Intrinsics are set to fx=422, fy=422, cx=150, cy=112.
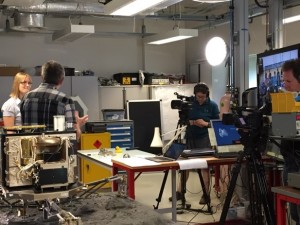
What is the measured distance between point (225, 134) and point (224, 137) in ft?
0.10

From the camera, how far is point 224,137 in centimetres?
370

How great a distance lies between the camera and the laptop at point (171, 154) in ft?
11.5

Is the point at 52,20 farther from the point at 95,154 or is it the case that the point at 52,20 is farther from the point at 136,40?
the point at 95,154

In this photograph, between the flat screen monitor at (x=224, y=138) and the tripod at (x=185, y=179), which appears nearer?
the flat screen monitor at (x=224, y=138)

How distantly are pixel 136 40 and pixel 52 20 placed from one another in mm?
1623

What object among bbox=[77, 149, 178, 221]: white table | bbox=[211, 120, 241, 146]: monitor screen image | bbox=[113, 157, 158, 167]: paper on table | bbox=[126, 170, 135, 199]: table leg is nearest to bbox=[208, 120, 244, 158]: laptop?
bbox=[211, 120, 241, 146]: monitor screen image

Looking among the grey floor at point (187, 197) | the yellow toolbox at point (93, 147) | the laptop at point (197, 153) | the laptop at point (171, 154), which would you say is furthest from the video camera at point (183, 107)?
the yellow toolbox at point (93, 147)

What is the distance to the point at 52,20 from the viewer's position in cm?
736

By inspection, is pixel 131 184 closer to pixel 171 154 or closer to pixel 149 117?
pixel 171 154

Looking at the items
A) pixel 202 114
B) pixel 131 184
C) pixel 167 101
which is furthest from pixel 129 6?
pixel 167 101

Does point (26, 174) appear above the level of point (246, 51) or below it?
below

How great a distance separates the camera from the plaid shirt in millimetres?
2699

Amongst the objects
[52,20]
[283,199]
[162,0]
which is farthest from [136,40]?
[283,199]

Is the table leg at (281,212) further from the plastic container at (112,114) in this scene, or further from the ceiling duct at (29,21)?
the ceiling duct at (29,21)
